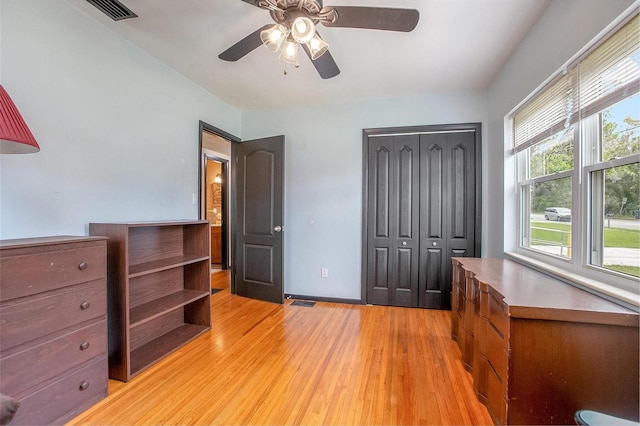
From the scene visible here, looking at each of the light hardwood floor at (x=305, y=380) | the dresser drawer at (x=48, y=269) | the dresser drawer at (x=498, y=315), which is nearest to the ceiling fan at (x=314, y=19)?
the dresser drawer at (x=498, y=315)

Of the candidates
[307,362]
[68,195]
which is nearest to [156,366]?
[307,362]

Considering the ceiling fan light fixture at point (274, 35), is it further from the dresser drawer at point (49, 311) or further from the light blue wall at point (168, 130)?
the dresser drawer at point (49, 311)

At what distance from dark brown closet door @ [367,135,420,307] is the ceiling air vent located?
8.33 ft

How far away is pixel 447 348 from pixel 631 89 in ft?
6.76

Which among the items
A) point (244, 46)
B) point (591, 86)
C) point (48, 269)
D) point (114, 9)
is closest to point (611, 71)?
point (591, 86)

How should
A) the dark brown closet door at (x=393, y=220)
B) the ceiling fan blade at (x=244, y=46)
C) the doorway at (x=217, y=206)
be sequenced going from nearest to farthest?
1. the ceiling fan blade at (x=244, y=46)
2. the dark brown closet door at (x=393, y=220)
3. the doorway at (x=217, y=206)

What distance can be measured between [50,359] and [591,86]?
3.30m

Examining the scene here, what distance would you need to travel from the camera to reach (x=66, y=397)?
146cm

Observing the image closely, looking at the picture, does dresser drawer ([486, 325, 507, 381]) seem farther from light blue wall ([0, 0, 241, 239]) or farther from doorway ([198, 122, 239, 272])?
doorway ([198, 122, 239, 272])

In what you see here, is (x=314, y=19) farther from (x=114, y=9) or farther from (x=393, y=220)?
(x=393, y=220)

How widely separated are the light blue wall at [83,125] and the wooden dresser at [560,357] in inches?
105

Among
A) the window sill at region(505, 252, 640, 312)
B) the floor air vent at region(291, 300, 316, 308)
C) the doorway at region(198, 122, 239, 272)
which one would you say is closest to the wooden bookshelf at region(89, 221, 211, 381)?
the floor air vent at region(291, 300, 316, 308)

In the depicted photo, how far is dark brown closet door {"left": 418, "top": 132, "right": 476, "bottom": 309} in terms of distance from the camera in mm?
3102

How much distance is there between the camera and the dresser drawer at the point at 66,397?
132 cm
